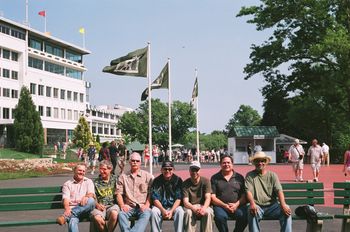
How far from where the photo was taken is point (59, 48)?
89.9 m

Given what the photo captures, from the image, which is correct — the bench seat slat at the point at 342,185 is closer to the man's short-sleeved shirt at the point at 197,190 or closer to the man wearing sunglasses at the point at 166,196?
the man's short-sleeved shirt at the point at 197,190

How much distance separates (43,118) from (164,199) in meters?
75.5

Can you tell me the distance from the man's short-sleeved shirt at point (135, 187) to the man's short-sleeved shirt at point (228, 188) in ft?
3.74

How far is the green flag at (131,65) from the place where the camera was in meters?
17.5

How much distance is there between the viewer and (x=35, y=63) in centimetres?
8019

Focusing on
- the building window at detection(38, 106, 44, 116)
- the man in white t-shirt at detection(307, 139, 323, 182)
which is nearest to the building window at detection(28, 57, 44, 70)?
the building window at detection(38, 106, 44, 116)

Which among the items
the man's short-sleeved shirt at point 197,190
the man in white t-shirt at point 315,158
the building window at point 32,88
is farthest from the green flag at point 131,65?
the building window at point 32,88

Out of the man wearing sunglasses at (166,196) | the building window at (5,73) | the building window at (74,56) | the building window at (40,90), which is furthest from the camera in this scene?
the building window at (74,56)

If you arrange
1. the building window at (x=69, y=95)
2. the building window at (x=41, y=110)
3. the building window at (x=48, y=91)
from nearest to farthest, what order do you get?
the building window at (x=41, y=110) → the building window at (x=48, y=91) → the building window at (x=69, y=95)

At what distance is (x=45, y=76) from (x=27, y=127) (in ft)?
77.1

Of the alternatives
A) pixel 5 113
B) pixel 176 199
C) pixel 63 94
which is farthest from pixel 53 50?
pixel 176 199

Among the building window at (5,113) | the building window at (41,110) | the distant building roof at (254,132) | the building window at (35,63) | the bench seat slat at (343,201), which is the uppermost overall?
the building window at (35,63)

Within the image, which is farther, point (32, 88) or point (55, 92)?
point (55, 92)

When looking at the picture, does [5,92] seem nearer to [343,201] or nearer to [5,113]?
[5,113]
